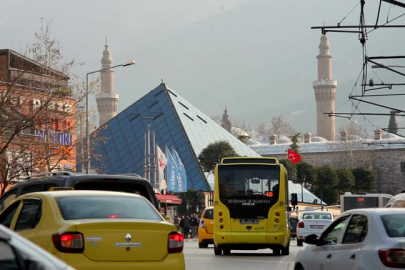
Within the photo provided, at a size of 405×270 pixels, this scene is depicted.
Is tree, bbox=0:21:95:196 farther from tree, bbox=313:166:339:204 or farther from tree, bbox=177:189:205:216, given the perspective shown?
tree, bbox=313:166:339:204

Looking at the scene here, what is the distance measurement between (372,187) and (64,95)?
274 ft

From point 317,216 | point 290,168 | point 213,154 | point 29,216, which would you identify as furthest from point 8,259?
point 290,168

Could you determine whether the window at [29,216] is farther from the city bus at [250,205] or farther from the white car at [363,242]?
the city bus at [250,205]

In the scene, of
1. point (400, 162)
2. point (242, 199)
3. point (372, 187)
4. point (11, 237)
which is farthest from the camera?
point (400, 162)

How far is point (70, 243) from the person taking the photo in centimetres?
1005

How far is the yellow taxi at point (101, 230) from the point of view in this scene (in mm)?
10039

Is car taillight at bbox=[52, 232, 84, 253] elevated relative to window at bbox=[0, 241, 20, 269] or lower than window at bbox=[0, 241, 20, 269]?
lower

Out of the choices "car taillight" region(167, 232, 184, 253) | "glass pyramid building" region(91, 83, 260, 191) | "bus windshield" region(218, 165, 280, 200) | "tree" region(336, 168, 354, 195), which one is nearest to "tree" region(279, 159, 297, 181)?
"glass pyramid building" region(91, 83, 260, 191)

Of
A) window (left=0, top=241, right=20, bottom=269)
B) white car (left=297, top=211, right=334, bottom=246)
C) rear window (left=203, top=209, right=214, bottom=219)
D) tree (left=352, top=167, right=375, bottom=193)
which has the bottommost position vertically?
white car (left=297, top=211, right=334, bottom=246)

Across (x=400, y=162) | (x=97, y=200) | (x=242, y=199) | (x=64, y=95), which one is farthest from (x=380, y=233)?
(x=400, y=162)

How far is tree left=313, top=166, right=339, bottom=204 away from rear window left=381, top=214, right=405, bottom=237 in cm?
10609

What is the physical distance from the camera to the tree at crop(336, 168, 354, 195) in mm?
118250

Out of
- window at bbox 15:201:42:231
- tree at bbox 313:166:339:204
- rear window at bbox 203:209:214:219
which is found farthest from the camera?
tree at bbox 313:166:339:204

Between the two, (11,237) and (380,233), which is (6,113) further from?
(11,237)
